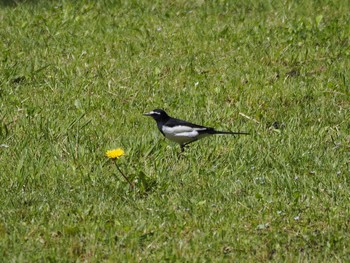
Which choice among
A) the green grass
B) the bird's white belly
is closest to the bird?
the bird's white belly

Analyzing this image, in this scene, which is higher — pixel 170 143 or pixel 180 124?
pixel 180 124

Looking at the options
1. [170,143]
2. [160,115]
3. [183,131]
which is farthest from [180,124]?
[170,143]

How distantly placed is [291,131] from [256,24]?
306 centimetres

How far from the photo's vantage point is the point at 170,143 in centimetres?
706

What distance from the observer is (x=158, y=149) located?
22.3 feet

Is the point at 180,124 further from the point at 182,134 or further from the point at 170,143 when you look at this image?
the point at 170,143

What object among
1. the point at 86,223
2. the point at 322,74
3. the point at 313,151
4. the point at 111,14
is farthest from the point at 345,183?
the point at 111,14

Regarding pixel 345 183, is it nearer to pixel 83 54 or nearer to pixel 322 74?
pixel 322 74

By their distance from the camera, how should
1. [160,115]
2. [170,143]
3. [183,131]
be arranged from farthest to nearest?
[170,143]
[160,115]
[183,131]

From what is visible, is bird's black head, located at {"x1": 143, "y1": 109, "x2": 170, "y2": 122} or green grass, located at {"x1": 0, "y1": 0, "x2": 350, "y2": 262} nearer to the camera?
green grass, located at {"x1": 0, "y1": 0, "x2": 350, "y2": 262}

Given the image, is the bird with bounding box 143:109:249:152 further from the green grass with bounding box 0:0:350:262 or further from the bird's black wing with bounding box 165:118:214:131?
the green grass with bounding box 0:0:350:262

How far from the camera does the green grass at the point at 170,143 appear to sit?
5230mm

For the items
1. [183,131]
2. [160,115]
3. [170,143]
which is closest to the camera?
[183,131]

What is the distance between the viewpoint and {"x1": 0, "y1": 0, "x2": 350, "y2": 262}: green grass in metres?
5.23
